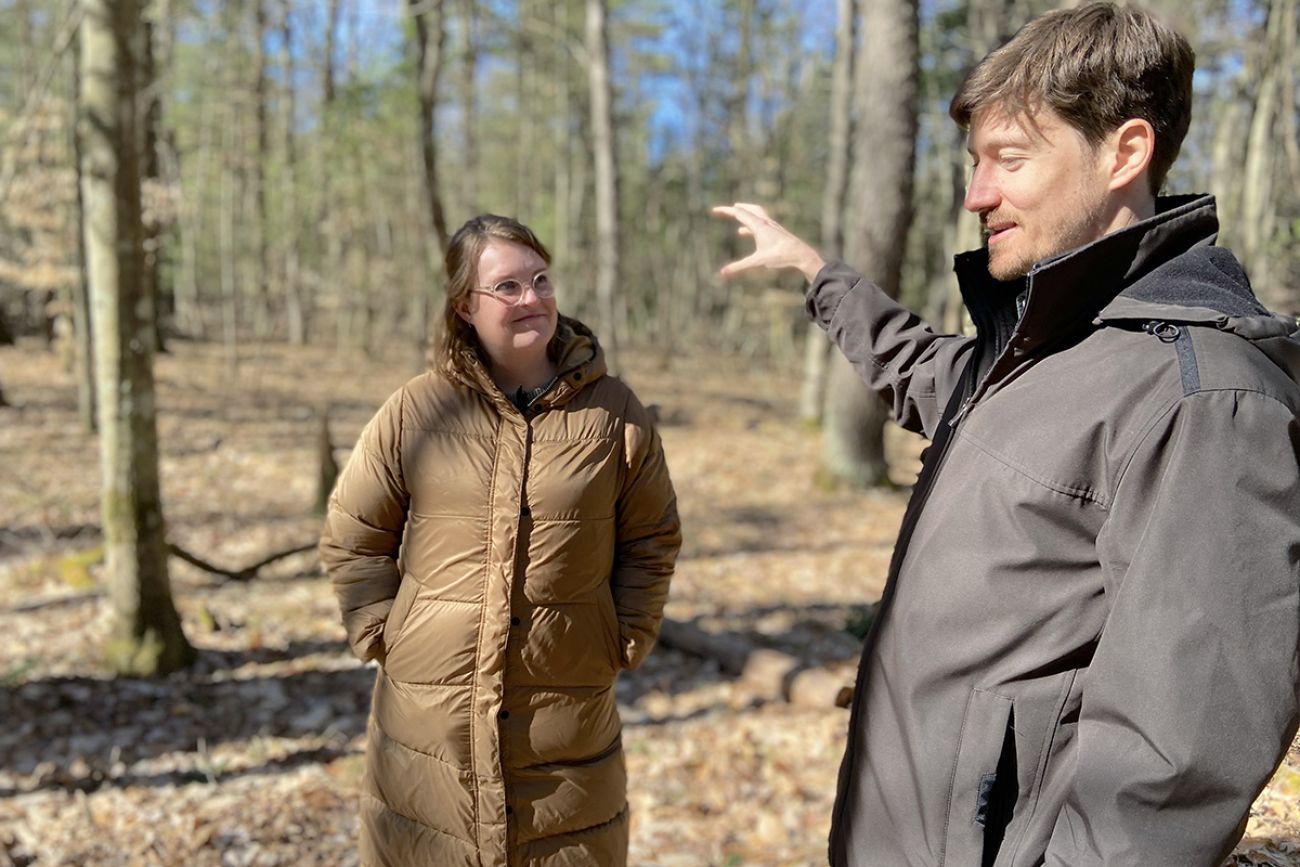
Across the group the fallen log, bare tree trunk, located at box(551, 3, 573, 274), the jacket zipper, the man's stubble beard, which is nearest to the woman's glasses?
the jacket zipper

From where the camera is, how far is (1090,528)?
4.28ft

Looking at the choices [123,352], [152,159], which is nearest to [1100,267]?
[123,352]

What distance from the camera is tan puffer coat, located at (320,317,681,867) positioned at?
Answer: 2326mm

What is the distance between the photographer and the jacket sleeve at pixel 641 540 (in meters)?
2.55

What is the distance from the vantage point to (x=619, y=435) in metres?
2.49

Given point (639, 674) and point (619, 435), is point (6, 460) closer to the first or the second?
point (639, 674)

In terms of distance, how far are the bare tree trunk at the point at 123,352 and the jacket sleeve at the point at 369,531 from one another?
9.29 ft

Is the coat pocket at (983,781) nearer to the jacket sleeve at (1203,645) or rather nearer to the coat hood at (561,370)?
the jacket sleeve at (1203,645)

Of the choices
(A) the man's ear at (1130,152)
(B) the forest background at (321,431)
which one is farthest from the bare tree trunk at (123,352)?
(A) the man's ear at (1130,152)

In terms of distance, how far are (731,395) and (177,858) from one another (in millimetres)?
13674

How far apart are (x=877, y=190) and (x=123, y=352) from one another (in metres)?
6.54

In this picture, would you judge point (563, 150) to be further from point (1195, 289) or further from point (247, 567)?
point (1195, 289)

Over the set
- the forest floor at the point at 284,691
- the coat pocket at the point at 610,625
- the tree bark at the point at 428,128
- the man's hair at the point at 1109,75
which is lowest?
the forest floor at the point at 284,691

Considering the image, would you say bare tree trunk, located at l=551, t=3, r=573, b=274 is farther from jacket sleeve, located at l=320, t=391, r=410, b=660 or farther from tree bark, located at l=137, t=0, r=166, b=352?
jacket sleeve, located at l=320, t=391, r=410, b=660
